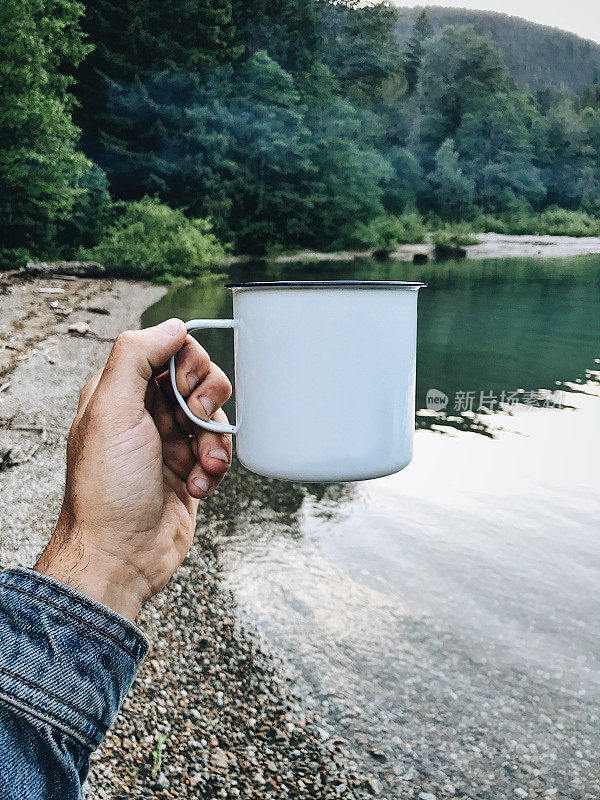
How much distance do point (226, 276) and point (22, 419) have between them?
7.30 ft

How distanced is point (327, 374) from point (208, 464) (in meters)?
0.18

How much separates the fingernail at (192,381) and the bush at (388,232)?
14.6ft

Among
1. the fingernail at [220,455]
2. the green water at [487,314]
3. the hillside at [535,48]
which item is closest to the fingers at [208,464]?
the fingernail at [220,455]

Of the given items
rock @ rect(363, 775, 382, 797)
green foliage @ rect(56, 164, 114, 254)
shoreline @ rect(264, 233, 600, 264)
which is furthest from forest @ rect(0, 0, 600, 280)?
rock @ rect(363, 775, 382, 797)

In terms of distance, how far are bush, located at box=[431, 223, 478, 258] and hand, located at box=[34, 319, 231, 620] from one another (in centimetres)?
511

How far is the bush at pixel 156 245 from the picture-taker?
13.9ft

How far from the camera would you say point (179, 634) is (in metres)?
1.42

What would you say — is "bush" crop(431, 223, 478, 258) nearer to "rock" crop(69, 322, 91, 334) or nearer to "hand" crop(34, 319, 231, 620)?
"rock" crop(69, 322, 91, 334)

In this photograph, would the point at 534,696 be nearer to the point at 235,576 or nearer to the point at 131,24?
the point at 235,576

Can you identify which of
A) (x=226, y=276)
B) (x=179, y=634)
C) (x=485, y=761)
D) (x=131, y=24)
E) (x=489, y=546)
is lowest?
(x=489, y=546)

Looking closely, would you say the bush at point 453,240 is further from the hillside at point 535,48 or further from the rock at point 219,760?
the rock at point 219,760

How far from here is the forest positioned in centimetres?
401

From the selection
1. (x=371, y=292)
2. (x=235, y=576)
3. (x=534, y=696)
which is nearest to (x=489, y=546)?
(x=534, y=696)

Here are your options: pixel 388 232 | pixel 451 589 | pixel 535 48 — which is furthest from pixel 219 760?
pixel 535 48
